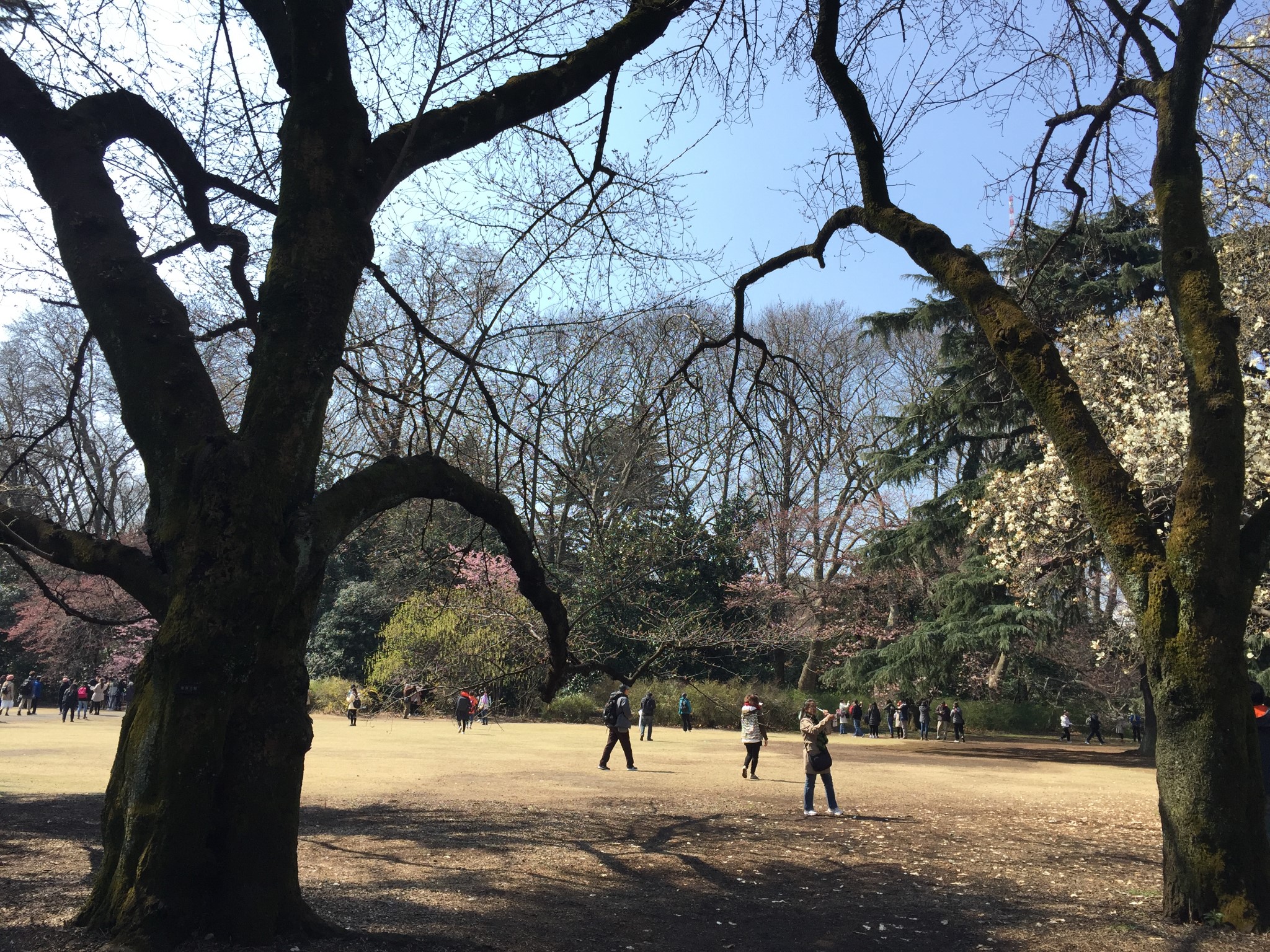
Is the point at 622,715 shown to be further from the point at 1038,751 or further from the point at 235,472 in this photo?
the point at 1038,751

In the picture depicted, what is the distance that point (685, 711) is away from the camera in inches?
1091

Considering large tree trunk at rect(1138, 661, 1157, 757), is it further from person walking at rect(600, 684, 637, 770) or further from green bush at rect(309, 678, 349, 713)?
green bush at rect(309, 678, 349, 713)

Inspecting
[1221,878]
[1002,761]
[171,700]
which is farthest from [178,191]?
[1002,761]

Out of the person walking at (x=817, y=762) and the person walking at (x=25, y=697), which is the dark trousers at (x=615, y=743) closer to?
the person walking at (x=817, y=762)

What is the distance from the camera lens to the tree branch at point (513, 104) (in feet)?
16.3

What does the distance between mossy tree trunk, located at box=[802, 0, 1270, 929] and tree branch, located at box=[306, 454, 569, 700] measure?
351 centimetres

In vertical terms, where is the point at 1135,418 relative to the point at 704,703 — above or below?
above

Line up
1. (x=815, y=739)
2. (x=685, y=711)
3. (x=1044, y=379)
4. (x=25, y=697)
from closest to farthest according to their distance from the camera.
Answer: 1. (x=1044, y=379)
2. (x=815, y=739)
3. (x=685, y=711)
4. (x=25, y=697)

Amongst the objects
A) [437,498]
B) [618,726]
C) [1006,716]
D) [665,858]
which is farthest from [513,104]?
[1006,716]

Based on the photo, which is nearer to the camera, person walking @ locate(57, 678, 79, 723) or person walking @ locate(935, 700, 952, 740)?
person walking @ locate(57, 678, 79, 723)

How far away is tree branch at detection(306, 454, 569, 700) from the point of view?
179 inches

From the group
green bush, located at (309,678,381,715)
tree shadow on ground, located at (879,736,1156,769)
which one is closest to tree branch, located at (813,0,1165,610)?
tree shadow on ground, located at (879,736,1156,769)

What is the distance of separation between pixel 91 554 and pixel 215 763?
1.57m

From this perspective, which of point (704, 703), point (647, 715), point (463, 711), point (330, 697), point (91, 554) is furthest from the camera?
point (330, 697)
